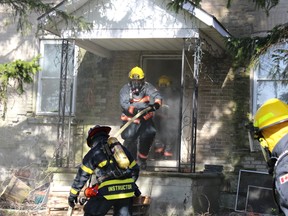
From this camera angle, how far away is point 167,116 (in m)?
12.3

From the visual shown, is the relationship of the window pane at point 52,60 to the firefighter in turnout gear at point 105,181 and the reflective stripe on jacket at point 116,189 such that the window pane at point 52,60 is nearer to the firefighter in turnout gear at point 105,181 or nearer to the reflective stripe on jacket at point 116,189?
the firefighter in turnout gear at point 105,181

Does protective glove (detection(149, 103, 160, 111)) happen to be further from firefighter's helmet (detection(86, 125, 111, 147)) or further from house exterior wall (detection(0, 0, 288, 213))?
firefighter's helmet (detection(86, 125, 111, 147))

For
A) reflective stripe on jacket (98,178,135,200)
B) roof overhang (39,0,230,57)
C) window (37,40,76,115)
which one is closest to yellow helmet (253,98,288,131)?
reflective stripe on jacket (98,178,135,200)

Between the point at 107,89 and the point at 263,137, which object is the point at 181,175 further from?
the point at 263,137

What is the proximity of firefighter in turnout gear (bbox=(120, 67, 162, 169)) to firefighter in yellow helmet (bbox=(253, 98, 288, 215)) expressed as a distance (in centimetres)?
616

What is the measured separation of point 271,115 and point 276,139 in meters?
0.18

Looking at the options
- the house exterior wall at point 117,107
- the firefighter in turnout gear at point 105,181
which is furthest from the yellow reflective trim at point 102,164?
the house exterior wall at point 117,107

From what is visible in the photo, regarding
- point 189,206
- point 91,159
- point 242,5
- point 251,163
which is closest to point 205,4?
point 242,5

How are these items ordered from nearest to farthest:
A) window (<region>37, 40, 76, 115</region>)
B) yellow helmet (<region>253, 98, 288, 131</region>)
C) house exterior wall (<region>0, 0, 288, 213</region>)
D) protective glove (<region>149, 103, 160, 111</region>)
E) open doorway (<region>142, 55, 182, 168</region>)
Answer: yellow helmet (<region>253, 98, 288, 131</region>) < protective glove (<region>149, 103, 160, 111</region>) < house exterior wall (<region>0, 0, 288, 213</region>) < open doorway (<region>142, 55, 182, 168</region>) < window (<region>37, 40, 76, 115</region>)

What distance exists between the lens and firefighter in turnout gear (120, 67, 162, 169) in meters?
10.4

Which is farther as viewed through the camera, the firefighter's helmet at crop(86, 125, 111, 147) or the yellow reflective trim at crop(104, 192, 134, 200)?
the firefighter's helmet at crop(86, 125, 111, 147)

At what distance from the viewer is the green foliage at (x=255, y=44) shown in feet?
24.8

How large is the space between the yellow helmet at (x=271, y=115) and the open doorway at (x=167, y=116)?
758 centimetres

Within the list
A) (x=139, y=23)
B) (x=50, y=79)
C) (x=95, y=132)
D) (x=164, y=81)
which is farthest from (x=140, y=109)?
(x=50, y=79)
